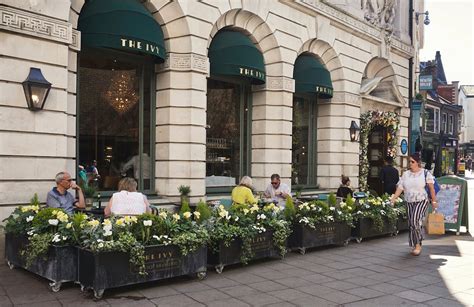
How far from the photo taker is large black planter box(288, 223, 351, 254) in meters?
8.96

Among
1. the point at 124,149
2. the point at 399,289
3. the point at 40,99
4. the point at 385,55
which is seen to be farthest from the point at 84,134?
the point at 385,55

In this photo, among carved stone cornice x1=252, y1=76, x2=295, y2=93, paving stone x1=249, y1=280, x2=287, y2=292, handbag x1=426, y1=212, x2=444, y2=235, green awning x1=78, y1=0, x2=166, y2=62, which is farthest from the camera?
carved stone cornice x1=252, y1=76, x2=295, y2=93

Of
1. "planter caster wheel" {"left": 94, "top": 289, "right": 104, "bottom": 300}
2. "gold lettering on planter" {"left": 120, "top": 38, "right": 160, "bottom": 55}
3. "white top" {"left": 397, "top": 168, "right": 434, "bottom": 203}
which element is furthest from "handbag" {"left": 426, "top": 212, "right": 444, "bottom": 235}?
"planter caster wheel" {"left": 94, "top": 289, "right": 104, "bottom": 300}

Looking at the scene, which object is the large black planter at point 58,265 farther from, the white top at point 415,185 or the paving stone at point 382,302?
the white top at point 415,185

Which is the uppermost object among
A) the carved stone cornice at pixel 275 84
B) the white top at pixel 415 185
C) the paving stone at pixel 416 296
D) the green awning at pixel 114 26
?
the green awning at pixel 114 26

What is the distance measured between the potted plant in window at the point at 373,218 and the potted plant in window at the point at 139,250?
4826mm

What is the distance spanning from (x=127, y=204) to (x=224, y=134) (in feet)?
22.8

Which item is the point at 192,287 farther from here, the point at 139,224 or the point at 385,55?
the point at 385,55

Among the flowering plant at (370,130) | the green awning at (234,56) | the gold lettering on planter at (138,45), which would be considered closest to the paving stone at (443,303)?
the gold lettering on planter at (138,45)

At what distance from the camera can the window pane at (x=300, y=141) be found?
16.3 metres

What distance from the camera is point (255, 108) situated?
1427 centimetres

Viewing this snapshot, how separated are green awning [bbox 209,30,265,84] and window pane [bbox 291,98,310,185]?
3.92 m

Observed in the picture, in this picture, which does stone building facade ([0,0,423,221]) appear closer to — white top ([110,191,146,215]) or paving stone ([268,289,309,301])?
white top ([110,191,146,215])

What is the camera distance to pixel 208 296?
20.1 ft
